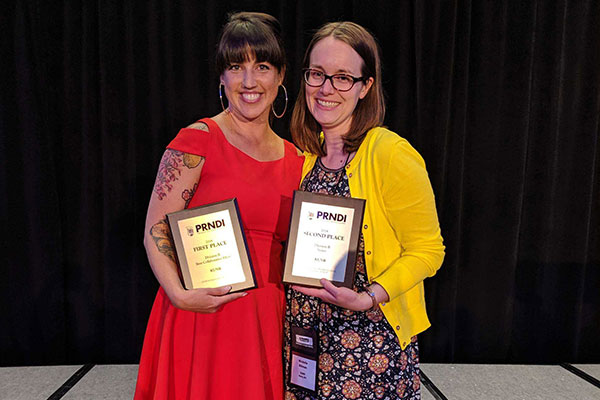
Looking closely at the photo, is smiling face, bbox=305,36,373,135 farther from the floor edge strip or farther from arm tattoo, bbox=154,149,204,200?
the floor edge strip

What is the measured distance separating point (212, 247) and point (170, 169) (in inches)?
12.0

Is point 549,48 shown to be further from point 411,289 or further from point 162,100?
point 162,100

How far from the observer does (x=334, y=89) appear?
1.34 metres

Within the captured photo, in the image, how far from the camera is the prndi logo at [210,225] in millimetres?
1241

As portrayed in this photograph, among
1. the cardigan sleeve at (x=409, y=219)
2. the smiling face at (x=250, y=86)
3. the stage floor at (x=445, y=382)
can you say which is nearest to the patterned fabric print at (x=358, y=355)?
the cardigan sleeve at (x=409, y=219)

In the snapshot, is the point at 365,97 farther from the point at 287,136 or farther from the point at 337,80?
the point at 287,136

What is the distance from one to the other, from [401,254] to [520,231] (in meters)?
2.09

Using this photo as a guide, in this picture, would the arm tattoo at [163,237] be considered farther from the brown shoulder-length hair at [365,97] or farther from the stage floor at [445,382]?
the stage floor at [445,382]

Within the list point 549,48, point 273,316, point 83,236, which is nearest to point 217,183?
point 273,316

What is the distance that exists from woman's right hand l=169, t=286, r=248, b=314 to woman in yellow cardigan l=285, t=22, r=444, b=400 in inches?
9.1

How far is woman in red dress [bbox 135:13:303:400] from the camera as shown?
1.36m

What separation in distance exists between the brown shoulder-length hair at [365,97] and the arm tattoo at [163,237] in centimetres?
56

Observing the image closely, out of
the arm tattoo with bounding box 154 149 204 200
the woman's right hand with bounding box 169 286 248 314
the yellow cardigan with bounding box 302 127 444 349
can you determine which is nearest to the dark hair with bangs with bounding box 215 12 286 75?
the arm tattoo with bounding box 154 149 204 200

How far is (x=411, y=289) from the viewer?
1.38 meters
